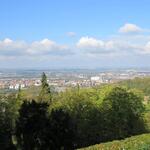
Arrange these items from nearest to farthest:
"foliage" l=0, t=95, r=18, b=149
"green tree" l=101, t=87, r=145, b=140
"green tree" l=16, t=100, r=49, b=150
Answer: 1. "green tree" l=16, t=100, r=49, b=150
2. "foliage" l=0, t=95, r=18, b=149
3. "green tree" l=101, t=87, r=145, b=140

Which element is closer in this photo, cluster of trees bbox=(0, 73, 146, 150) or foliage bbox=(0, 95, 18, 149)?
foliage bbox=(0, 95, 18, 149)

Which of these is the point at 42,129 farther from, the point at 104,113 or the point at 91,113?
the point at 104,113

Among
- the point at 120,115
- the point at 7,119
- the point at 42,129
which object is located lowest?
the point at 120,115

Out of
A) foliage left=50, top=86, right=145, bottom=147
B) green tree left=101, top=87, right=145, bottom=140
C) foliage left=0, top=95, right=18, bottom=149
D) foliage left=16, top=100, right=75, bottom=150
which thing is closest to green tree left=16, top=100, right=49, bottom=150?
foliage left=16, top=100, right=75, bottom=150

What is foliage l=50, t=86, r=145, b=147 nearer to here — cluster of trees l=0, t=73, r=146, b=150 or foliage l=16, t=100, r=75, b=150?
cluster of trees l=0, t=73, r=146, b=150

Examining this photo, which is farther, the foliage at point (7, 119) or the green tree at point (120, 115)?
the green tree at point (120, 115)

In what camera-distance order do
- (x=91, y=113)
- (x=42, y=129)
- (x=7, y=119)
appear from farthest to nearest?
(x=91, y=113)
(x=7, y=119)
(x=42, y=129)

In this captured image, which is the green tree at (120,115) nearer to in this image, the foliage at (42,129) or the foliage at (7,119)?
the foliage at (7,119)

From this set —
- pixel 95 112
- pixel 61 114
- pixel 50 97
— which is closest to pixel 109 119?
pixel 95 112

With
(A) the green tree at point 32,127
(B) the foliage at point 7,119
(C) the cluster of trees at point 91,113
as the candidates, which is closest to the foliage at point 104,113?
(C) the cluster of trees at point 91,113

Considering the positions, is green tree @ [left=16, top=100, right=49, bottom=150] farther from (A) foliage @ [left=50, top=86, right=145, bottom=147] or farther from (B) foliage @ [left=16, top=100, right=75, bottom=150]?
(A) foliage @ [left=50, top=86, right=145, bottom=147]

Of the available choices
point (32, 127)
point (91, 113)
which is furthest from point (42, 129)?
point (91, 113)

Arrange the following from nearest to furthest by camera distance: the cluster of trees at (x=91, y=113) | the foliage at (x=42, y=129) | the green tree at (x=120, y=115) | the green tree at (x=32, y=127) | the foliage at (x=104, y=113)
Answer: the foliage at (x=42, y=129)
the green tree at (x=32, y=127)
the cluster of trees at (x=91, y=113)
the foliage at (x=104, y=113)
the green tree at (x=120, y=115)

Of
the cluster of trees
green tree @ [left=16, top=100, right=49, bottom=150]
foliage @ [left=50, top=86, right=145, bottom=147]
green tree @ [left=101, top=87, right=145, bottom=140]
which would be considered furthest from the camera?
green tree @ [left=101, top=87, right=145, bottom=140]
